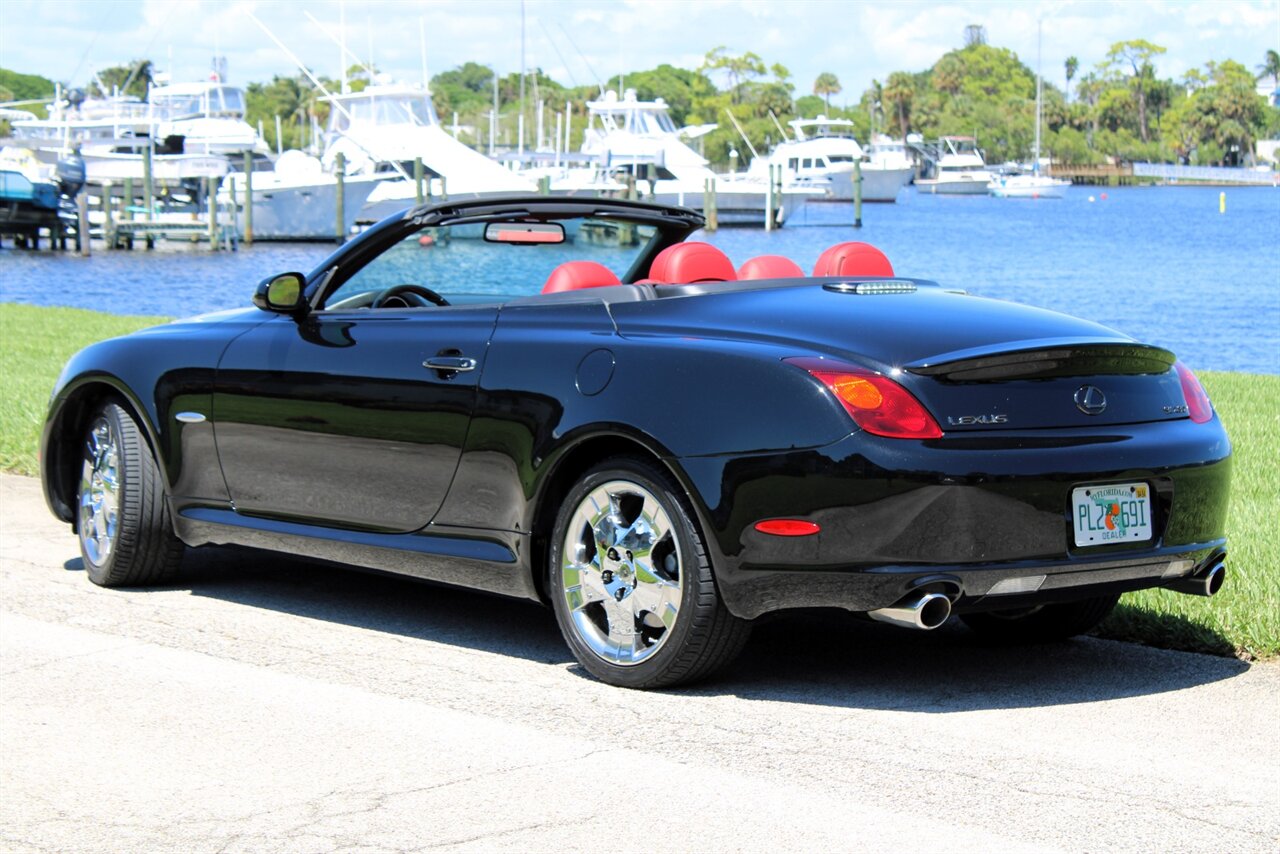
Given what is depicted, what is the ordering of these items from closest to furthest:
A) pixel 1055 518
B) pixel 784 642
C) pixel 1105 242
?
pixel 1055 518
pixel 784 642
pixel 1105 242

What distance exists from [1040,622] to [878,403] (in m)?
1.44

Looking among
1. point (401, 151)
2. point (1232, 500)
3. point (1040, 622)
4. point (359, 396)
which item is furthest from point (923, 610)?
point (401, 151)

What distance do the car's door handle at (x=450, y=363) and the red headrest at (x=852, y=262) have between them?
1301 millimetres

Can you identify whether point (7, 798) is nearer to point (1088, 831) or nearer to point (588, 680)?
point (588, 680)

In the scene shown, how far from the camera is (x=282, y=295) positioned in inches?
255

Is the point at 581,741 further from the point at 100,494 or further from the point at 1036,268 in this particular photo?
the point at 1036,268

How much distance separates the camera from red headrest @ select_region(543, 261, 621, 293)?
623cm

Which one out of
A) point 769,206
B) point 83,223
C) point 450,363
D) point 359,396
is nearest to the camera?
point 450,363

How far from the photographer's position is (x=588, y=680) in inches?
218

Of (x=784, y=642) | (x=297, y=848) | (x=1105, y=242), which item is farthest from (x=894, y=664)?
(x=1105, y=242)

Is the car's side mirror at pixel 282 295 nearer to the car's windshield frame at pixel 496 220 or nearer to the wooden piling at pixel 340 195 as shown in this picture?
the car's windshield frame at pixel 496 220

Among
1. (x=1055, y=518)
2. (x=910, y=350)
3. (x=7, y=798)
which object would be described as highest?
(x=910, y=350)

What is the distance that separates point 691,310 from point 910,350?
79 centimetres

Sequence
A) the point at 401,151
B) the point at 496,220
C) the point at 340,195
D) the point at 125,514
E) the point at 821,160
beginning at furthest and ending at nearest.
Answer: the point at 821,160
the point at 401,151
the point at 340,195
the point at 125,514
the point at 496,220
